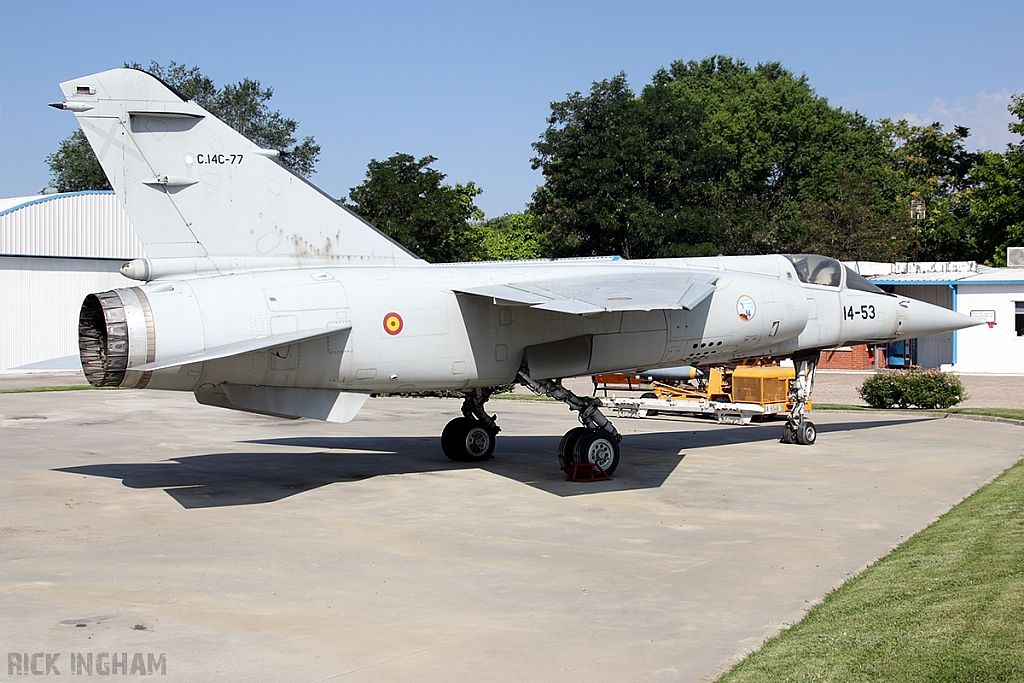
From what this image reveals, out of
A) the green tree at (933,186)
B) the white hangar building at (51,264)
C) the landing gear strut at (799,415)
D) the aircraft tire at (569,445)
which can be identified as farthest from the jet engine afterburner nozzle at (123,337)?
the green tree at (933,186)

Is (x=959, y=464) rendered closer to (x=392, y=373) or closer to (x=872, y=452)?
(x=872, y=452)

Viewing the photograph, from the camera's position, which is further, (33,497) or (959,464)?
(959,464)

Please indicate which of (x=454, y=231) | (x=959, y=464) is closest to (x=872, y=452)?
(x=959, y=464)

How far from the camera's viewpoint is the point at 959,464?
14742 mm

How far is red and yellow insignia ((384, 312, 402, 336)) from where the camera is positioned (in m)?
12.1

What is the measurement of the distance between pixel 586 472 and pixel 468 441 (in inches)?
98.4

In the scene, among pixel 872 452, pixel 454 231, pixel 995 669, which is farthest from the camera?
pixel 454 231

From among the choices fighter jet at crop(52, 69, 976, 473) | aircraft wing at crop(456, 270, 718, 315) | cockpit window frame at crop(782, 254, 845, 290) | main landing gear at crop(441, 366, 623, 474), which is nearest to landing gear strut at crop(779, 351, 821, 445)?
cockpit window frame at crop(782, 254, 845, 290)

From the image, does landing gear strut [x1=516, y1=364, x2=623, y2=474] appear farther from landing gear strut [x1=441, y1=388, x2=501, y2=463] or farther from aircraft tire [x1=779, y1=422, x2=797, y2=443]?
aircraft tire [x1=779, y1=422, x2=797, y2=443]

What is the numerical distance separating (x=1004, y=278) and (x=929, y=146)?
3676 centimetres

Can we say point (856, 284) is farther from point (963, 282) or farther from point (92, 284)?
point (92, 284)

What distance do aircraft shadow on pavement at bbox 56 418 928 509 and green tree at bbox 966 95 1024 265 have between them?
3952cm

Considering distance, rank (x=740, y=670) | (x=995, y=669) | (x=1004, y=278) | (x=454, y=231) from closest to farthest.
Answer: (x=995, y=669) < (x=740, y=670) < (x=1004, y=278) < (x=454, y=231)

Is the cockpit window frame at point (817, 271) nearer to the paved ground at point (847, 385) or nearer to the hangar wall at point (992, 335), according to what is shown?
the paved ground at point (847, 385)
